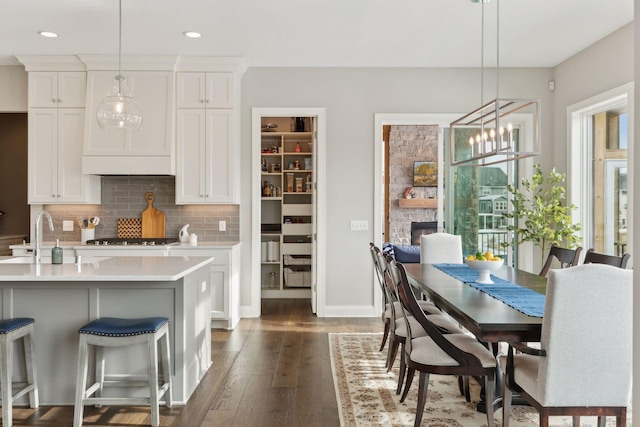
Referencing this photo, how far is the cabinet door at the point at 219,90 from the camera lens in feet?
17.4

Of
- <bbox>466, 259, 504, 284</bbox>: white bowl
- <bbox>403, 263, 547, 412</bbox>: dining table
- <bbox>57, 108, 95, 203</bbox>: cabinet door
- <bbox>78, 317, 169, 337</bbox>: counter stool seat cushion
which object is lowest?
<bbox>78, 317, 169, 337</bbox>: counter stool seat cushion

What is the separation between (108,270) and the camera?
3016 millimetres

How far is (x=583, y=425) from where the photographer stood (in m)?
2.84

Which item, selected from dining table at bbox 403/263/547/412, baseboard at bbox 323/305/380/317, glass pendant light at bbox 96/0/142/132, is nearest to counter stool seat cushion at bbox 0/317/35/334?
glass pendant light at bbox 96/0/142/132

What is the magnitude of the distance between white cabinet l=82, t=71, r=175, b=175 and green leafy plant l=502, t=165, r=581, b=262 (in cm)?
366

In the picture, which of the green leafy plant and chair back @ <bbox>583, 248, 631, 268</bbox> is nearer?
chair back @ <bbox>583, 248, 631, 268</bbox>

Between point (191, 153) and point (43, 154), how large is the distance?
1585 mm

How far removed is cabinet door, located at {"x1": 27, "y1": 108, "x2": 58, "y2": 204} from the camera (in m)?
5.29

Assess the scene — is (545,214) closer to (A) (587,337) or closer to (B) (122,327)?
(A) (587,337)

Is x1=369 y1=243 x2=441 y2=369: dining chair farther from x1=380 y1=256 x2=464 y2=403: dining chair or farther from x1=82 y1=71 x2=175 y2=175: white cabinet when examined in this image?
x1=82 y1=71 x2=175 y2=175: white cabinet

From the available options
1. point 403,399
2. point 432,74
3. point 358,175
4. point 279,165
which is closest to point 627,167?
point 432,74

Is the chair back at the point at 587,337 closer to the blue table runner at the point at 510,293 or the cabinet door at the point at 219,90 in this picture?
the blue table runner at the point at 510,293

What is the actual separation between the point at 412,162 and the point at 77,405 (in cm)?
712

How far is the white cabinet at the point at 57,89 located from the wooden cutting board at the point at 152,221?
4.24 feet
